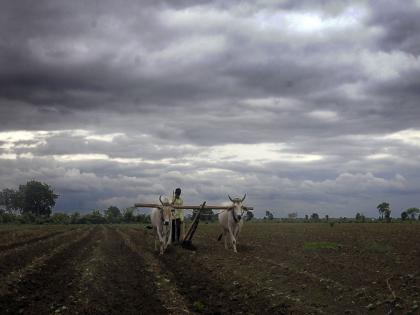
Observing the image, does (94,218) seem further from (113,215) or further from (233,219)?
(233,219)

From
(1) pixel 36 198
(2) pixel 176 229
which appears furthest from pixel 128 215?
(2) pixel 176 229

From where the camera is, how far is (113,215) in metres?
110

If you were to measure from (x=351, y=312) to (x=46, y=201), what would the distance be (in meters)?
126

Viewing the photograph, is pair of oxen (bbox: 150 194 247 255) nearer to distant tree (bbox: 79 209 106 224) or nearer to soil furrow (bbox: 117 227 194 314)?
soil furrow (bbox: 117 227 194 314)

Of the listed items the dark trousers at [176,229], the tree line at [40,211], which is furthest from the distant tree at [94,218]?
the dark trousers at [176,229]

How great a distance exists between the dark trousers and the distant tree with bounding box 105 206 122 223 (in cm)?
8458

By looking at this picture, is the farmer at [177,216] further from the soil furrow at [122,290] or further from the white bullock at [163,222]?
the soil furrow at [122,290]

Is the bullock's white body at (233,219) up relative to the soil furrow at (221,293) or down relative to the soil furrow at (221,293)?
up

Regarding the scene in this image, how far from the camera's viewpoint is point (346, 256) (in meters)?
18.1

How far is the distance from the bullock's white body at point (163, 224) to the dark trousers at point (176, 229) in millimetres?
825

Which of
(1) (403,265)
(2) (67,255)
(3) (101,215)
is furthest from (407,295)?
(3) (101,215)

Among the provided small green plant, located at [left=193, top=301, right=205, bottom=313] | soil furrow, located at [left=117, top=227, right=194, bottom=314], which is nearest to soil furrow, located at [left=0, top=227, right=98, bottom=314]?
soil furrow, located at [left=117, top=227, right=194, bottom=314]

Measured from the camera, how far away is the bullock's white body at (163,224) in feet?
67.6

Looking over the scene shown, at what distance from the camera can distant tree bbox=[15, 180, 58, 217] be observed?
126312 mm
